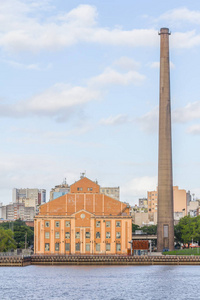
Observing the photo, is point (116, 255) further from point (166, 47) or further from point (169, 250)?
point (166, 47)

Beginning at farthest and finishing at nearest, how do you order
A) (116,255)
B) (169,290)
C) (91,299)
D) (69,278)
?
(116,255)
(69,278)
(169,290)
(91,299)

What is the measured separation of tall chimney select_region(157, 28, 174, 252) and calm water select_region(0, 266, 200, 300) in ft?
123

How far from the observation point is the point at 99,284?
120 m

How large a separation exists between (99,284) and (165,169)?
77.4m

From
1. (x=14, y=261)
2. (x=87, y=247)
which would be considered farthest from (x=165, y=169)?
(x=14, y=261)

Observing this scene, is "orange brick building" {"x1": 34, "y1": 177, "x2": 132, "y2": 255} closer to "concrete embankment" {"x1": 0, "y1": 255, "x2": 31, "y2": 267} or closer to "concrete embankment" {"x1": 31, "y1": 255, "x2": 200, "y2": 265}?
"concrete embankment" {"x1": 31, "y1": 255, "x2": 200, "y2": 265}

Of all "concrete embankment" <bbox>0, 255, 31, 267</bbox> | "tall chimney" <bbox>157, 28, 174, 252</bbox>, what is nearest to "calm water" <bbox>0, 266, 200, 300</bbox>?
"concrete embankment" <bbox>0, 255, 31, 267</bbox>

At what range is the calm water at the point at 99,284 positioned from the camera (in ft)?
344

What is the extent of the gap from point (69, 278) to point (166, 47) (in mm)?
87188

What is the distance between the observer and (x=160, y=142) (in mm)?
195625

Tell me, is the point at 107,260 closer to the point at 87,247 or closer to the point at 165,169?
the point at 87,247

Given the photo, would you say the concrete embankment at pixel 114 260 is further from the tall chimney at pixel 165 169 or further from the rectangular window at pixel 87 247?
the rectangular window at pixel 87 247

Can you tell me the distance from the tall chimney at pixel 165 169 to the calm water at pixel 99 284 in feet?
123

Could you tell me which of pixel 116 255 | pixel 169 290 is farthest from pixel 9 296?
pixel 116 255
